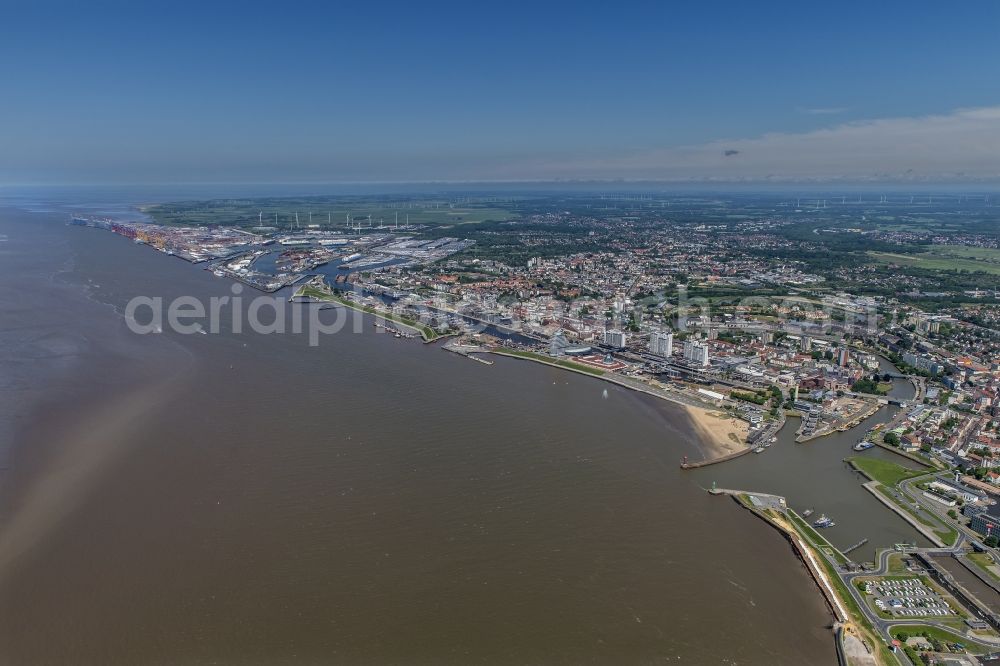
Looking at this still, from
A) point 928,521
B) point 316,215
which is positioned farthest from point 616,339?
point 316,215

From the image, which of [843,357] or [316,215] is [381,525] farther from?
[316,215]

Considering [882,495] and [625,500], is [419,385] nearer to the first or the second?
[625,500]

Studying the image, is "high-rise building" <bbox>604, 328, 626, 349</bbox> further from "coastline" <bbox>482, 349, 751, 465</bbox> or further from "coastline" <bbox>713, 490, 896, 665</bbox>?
"coastline" <bbox>713, 490, 896, 665</bbox>

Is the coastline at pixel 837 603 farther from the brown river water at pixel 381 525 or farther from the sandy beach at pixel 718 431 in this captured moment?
the sandy beach at pixel 718 431

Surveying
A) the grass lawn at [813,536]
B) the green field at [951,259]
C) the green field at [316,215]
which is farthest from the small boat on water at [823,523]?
the green field at [316,215]

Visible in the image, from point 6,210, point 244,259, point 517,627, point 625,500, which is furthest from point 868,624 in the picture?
point 6,210
